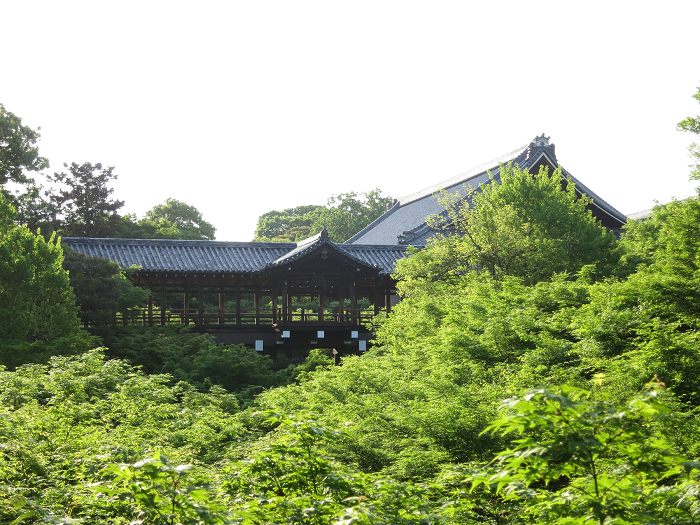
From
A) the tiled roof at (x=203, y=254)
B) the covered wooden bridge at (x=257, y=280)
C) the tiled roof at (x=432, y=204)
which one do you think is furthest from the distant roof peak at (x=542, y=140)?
the covered wooden bridge at (x=257, y=280)

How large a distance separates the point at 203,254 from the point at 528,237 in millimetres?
13381

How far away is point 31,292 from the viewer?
531 inches

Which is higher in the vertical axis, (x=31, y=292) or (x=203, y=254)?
(x=203, y=254)

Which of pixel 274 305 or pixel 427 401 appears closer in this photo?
pixel 427 401

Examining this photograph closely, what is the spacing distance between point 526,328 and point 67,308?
11.0 m

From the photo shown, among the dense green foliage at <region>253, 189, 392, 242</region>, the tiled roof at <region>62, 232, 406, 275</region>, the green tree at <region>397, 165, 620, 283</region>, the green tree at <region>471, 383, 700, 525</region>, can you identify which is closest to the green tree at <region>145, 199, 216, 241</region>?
the dense green foliage at <region>253, 189, 392, 242</region>

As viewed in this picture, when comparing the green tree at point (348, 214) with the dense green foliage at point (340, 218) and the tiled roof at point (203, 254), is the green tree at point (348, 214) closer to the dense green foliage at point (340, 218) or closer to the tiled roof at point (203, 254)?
the dense green foliage at point (340, 218)

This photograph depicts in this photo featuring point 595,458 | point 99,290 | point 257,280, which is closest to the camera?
point 595,458

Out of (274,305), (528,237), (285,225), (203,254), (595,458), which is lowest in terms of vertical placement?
(595,458)

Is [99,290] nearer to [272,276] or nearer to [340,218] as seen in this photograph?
[272,276]

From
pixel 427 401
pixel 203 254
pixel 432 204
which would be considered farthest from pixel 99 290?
pixel 432 204

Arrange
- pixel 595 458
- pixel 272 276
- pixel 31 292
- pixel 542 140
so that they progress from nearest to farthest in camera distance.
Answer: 1. pixel 595 458
2. pixel 31 292
3. pixel 272 276
4. pixel 542 140

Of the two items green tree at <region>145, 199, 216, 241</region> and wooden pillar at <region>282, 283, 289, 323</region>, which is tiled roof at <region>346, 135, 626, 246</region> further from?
green tree at <region>145, 199, 216, 241</region>

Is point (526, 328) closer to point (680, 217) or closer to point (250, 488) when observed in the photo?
point (680, 217)
